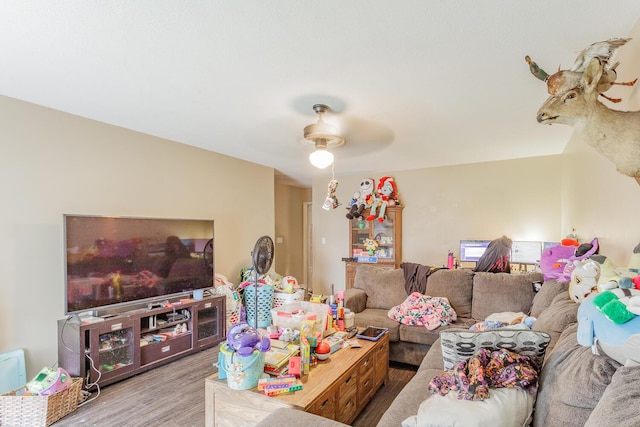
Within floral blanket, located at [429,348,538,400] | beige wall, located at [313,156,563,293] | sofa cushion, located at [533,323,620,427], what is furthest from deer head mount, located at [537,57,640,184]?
beige wall, located at [313,156,563,293]

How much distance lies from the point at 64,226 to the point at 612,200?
3.73m

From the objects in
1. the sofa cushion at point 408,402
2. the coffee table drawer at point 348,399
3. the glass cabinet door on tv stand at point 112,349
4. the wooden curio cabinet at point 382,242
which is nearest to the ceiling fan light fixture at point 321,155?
the coffee table drawer at point 348,399

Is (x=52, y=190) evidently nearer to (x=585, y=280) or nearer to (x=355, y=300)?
(x=355, y=300)

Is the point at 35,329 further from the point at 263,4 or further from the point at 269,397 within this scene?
the point at 263,4

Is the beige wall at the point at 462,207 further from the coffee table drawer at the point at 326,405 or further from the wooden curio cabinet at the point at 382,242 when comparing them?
the coffee table drawer at the point at 326,405

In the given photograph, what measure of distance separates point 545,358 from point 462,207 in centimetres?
346

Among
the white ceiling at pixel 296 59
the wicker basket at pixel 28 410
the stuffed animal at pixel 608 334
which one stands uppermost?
the white ceiling at pixel 296 59

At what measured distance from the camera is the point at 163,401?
2445mm

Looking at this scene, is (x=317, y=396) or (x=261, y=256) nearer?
(x=317, y=396)

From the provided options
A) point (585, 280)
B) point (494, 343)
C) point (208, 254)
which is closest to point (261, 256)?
point (208, 254)

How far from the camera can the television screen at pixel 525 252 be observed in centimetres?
407

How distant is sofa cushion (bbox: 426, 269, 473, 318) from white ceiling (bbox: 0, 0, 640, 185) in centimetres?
145

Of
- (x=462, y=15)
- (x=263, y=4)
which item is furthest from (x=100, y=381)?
(x=462, y=15)

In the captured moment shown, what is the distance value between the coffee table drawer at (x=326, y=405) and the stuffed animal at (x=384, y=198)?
3.45 metres
